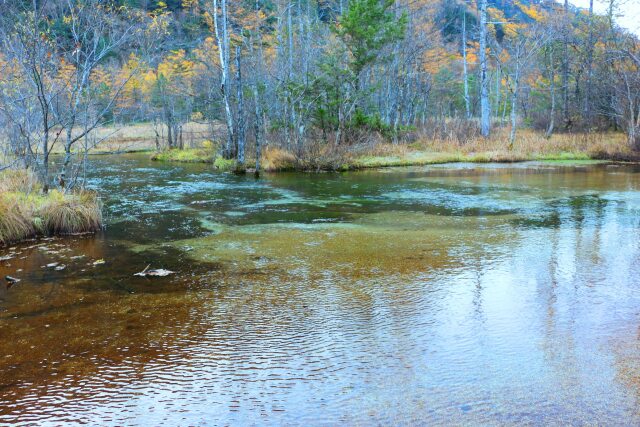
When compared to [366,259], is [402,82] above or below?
above

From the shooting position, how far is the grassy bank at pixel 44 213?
27.8ft

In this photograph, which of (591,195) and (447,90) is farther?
(447,90)

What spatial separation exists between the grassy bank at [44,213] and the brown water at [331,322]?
0.46 metres

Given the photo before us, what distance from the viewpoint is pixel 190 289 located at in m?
6.07

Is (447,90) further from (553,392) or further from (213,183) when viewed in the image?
(553,392)

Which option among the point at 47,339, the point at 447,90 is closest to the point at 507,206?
the point at 47,339

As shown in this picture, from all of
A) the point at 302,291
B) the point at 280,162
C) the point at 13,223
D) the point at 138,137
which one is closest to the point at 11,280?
the point at 13,223

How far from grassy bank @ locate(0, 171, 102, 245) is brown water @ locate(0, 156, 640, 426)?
0.46 meters

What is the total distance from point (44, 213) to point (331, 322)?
19.9 ft

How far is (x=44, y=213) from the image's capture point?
29.3 feet

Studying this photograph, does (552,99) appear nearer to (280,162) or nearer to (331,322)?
(280,162)

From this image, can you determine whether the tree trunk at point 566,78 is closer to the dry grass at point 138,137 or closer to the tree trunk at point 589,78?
the tree trunk at point 589,78

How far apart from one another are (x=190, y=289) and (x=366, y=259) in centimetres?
238

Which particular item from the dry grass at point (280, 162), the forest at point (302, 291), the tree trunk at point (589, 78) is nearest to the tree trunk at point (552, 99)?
the tree trunk at point (589, 78)
